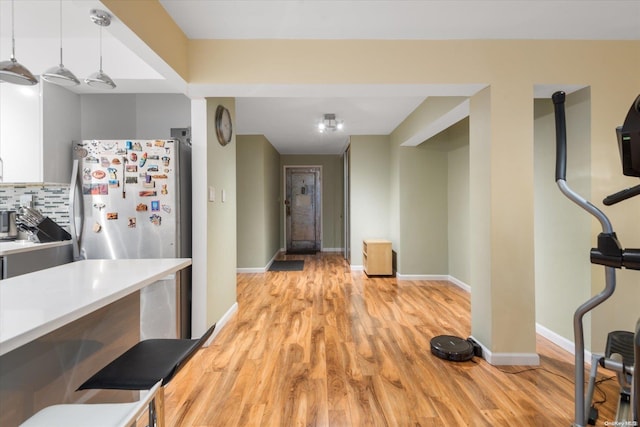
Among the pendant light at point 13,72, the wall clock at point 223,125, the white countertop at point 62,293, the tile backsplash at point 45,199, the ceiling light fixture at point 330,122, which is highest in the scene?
the ceiling light fixture at point 330,122

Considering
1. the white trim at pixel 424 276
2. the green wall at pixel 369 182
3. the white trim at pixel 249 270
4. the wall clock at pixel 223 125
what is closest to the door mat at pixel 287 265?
the white trim at pixel 249 270

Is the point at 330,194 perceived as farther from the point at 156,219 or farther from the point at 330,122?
the point at 156,219

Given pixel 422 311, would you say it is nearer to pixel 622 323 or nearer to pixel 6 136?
pixel 622 323

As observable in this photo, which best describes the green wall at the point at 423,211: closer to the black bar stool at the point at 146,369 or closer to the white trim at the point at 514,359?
the white trim at the point at 514,359

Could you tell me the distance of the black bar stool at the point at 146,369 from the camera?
3.20 feet

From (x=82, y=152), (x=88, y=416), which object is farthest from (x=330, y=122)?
(x=88, y=416)

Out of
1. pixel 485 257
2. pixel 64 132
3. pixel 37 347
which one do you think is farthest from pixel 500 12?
pixel 64 132

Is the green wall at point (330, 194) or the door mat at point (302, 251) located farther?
the green wall at point (330, 194)

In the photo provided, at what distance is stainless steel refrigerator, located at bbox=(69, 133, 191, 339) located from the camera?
2.29m

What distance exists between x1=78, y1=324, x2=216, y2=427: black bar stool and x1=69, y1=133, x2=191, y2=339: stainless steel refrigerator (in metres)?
1.24

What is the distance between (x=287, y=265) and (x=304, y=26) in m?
4.58

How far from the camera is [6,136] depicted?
2.37 meters

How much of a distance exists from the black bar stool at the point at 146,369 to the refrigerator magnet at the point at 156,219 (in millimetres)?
1332

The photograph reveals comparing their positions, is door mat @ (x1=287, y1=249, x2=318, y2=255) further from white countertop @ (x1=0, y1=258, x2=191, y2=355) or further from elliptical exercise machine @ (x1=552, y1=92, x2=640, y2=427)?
elliptical exercise machine @ (x1=552, y1=92, x2=640, y2=427)
